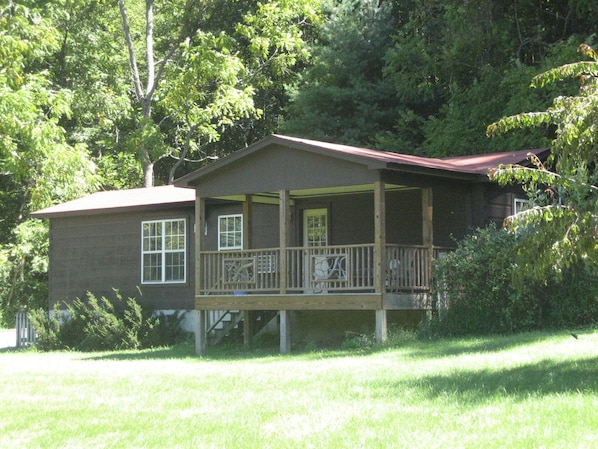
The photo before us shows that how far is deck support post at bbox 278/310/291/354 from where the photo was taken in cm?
1873

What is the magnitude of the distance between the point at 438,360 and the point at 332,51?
1956cm

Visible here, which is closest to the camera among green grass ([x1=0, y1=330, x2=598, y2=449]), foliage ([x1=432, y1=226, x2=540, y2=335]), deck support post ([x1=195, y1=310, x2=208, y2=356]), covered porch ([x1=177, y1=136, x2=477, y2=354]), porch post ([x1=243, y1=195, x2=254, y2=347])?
green grass ([x1=0, y1=330, x2=598, y2=449])

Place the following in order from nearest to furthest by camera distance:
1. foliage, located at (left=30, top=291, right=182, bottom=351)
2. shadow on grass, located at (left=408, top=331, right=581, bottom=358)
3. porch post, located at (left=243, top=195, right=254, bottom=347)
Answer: shadow on grass, located at (left=408, top=331, right=581, bottom=358) → porch post, located at (left=243, top=195, right=254, bottom=347) → foliage, located at (left=30, top=291, right=182, bottom=351)

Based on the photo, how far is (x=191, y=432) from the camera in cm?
1002

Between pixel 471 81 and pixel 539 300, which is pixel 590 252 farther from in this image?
pixel 471 81

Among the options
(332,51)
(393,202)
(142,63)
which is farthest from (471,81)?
(142,63)

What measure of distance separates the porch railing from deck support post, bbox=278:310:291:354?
0.53 meters

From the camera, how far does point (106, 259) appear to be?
25.7 m

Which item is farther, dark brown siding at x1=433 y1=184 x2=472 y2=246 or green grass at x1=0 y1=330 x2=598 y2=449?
dark brown siding at x1=433 y1=184 x2=472 y2=246

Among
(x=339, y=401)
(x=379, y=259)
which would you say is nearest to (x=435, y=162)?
(x=379, y=259)

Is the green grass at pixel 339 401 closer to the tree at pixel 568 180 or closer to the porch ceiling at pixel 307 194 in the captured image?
the tree at pixel 568 180

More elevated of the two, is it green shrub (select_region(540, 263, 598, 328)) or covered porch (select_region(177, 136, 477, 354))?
covered porch (select_region(177, 136, 477, 354))

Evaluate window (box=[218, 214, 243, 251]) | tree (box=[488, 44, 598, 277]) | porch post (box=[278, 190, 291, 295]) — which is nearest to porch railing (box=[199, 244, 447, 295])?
porch post (box=[278, 190, 291, 295])

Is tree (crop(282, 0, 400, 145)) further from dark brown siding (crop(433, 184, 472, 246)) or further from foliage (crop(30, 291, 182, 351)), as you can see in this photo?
dark brown siding (crop(433, 184, 472, 246))
